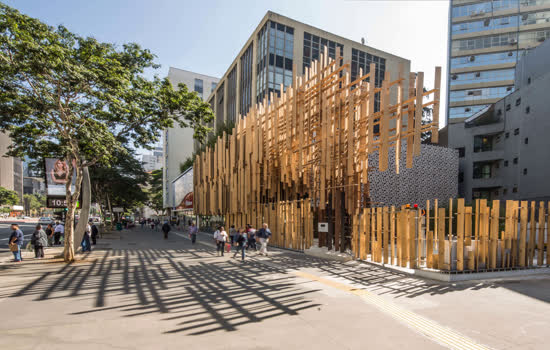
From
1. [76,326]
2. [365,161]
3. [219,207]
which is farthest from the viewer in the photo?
[219,207]

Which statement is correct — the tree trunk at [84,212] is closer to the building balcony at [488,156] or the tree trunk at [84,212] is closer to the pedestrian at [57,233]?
the pedestrian at [57,233]

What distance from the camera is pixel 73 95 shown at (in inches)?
496

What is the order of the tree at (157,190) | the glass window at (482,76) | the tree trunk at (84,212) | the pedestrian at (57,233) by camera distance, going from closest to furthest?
the tree trunk at (84,212), the pedestrian at (57,233), the glass window at (482,76), the tree at (157,190)

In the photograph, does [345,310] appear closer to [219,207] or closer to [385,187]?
[219,207]

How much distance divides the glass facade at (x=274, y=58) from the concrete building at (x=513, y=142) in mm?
21413

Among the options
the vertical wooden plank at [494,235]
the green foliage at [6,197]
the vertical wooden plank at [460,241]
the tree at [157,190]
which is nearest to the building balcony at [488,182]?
the vertical wooden plank at [494,235]

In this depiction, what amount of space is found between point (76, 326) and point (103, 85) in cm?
941

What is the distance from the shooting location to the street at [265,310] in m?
5.20

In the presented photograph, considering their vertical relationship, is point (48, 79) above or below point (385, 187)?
above

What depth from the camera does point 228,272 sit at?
35.9 feet

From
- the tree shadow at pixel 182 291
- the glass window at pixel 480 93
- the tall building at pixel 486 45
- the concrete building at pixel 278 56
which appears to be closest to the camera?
the tree shadow at pixel 182 291

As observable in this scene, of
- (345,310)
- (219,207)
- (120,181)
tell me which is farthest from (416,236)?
(120,181)

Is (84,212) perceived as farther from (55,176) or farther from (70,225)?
(55,176)

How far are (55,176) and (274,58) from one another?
2733cm
